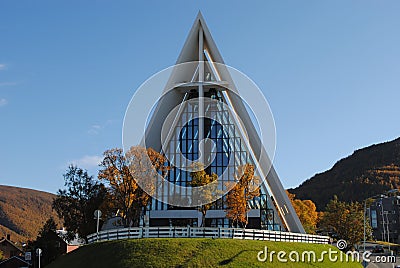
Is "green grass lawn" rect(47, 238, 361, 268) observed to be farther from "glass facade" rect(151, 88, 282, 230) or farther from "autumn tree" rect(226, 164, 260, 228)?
"glass facade" rect(151, 88, 282, 230)

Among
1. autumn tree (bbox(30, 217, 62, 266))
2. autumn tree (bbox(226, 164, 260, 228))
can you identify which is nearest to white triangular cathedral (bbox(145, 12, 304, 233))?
autumn tree (bbox(226, 164, 260, 228))

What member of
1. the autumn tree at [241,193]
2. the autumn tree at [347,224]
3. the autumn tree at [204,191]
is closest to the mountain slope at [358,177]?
the autumn tree at [347,224]

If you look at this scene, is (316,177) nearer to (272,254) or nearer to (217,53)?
(217,53)

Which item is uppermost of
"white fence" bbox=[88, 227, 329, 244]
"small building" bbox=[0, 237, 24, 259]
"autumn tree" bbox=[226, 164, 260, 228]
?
"autumn tree" bbox=[226, 164, 260, 228]

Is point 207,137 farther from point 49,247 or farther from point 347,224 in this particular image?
point 49,247

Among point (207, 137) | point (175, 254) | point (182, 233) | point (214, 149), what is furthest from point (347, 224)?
point (175, 254)

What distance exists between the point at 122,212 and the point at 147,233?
12.0m

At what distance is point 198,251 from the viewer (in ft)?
86.4

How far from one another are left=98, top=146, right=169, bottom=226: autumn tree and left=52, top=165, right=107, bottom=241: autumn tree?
5412mm

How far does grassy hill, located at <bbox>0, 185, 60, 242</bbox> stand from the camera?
153075 millimetres

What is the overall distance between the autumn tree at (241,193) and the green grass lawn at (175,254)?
377 inches

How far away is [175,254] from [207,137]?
25.7 meters

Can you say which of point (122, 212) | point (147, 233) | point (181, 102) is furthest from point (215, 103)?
point (147, 233)

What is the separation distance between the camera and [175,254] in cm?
2602
